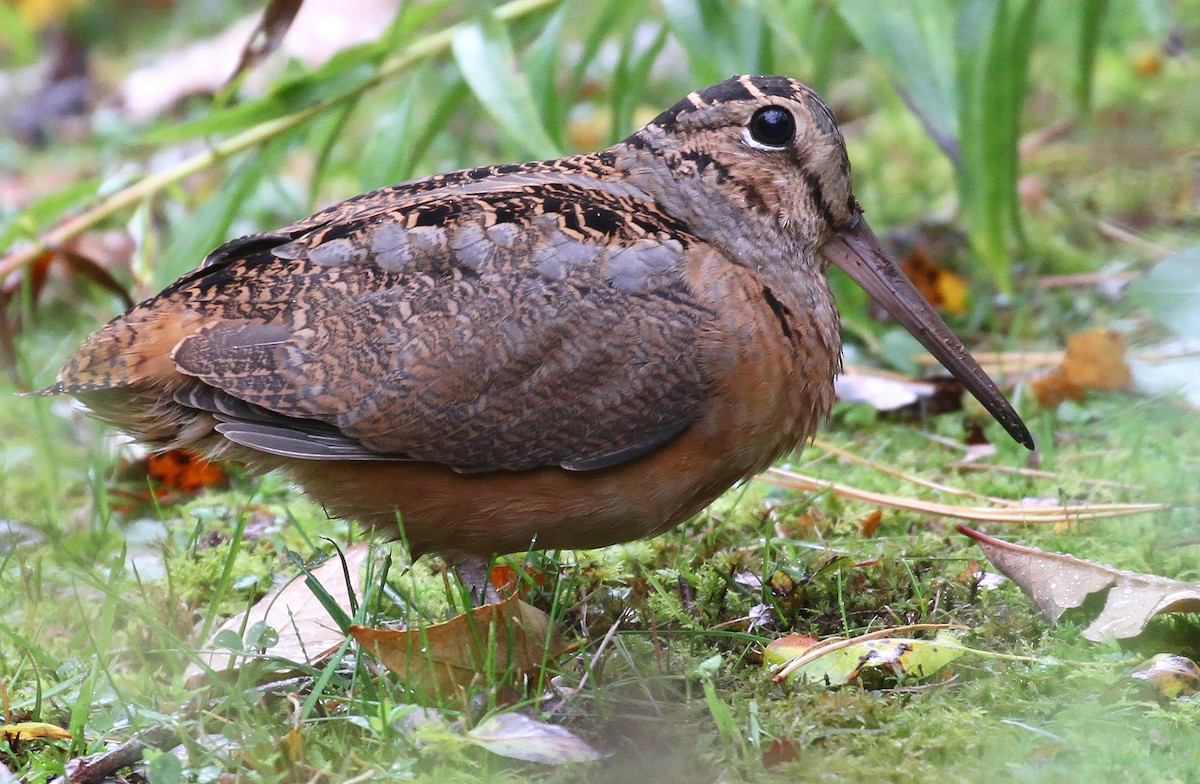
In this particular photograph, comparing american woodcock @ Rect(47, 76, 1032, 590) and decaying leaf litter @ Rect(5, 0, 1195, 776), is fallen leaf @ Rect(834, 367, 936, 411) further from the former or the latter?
american woodcock @ Rect(47, 76, 1032, 590)

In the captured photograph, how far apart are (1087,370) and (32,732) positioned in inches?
139

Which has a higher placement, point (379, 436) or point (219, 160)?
point (219, 160)

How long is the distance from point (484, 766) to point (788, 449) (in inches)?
45.9

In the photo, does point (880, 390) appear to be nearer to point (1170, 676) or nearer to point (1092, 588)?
point (1092, 588)

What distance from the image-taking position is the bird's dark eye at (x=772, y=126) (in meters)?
3.59

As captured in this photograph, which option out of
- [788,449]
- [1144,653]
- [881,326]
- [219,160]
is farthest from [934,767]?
[219,160]

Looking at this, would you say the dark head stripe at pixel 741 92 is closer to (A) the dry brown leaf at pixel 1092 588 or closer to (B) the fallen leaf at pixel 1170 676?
(A) the dry brown leaf at pixel 1092 588

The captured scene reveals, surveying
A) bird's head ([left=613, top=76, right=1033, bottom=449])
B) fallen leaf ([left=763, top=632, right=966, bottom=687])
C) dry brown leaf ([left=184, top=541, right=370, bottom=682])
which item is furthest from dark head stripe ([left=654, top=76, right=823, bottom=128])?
dry brown leaf ([left=184, top=541, right=370, bottom=682])

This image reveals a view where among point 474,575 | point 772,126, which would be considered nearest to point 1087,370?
point 772,126

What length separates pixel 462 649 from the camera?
306 centimetres

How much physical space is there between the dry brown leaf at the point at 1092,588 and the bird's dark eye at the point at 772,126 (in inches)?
43.5

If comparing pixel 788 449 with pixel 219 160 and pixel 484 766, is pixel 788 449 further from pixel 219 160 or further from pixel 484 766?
pixel 219 160

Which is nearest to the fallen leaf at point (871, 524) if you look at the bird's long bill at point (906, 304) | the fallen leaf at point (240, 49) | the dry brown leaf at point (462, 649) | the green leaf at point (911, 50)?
the bird's long bill at point (906, 304)

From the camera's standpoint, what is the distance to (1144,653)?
3.14 metres
